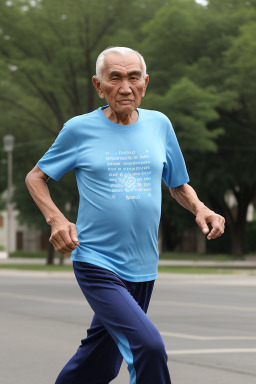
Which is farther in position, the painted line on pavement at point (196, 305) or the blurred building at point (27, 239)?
the blurred building at point (27, 239)

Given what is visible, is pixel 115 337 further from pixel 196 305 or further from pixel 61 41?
pixel 61 41

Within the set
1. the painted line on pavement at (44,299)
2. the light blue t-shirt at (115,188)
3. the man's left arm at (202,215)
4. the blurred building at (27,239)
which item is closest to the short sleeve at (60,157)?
the light blue t-shirt at (115,188)

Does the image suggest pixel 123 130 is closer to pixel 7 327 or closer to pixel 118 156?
pixel 118 156

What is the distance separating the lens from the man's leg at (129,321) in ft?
13.6

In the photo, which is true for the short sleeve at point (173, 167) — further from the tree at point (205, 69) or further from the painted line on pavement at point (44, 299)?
the tree at point (205, 69)

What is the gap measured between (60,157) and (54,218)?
35 centimetres

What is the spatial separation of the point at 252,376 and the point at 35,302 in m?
9.74

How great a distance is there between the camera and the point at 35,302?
56.8 feet

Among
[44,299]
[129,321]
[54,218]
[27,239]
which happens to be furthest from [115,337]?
[27,239]

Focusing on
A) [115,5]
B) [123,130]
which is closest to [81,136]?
[123,130]

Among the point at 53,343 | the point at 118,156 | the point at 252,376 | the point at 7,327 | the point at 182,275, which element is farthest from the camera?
the point at 182,275

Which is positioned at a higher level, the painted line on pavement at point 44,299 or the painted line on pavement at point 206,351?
the painted line on pavement at point 44,299

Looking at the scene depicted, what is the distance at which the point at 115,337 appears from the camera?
4.32m

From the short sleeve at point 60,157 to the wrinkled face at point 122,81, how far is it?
26 centimetres
